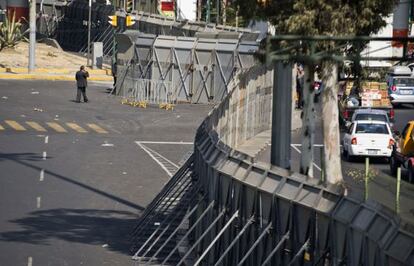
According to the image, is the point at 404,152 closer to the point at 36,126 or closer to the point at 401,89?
the point at 36,126

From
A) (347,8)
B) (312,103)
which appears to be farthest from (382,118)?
(347,8)

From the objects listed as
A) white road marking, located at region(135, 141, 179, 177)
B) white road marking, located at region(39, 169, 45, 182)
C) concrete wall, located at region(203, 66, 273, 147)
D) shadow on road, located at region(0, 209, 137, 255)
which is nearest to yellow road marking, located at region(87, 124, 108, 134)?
white road marking, located at region(135, 141, 179, 177)

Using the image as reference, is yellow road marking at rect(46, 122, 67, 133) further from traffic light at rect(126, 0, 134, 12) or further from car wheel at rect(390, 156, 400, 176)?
traffic light at rect(126, 0, 134, 12)

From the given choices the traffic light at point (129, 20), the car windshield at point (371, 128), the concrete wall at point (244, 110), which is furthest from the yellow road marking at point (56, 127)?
the traffic light at point (129, 20)

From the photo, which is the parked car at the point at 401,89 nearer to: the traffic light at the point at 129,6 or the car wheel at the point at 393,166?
the traffic light at the point at 129,6

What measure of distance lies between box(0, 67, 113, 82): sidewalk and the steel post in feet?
146

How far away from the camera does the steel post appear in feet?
79.9

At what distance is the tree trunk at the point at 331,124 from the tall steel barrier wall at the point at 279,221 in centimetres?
220

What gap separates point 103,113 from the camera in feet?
179

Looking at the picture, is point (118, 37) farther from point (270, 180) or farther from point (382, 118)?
point (270, 180)

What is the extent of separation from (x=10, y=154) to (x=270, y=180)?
23.4m

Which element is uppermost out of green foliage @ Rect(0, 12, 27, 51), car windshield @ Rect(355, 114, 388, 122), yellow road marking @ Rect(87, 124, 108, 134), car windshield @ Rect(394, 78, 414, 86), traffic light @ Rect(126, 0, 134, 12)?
traffic light @ Rect(126, 0, 134, 12)

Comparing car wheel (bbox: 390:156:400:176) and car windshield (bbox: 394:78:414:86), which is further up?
car windshield (bbox: 394:78:414:86)

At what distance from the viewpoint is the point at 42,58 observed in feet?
248
